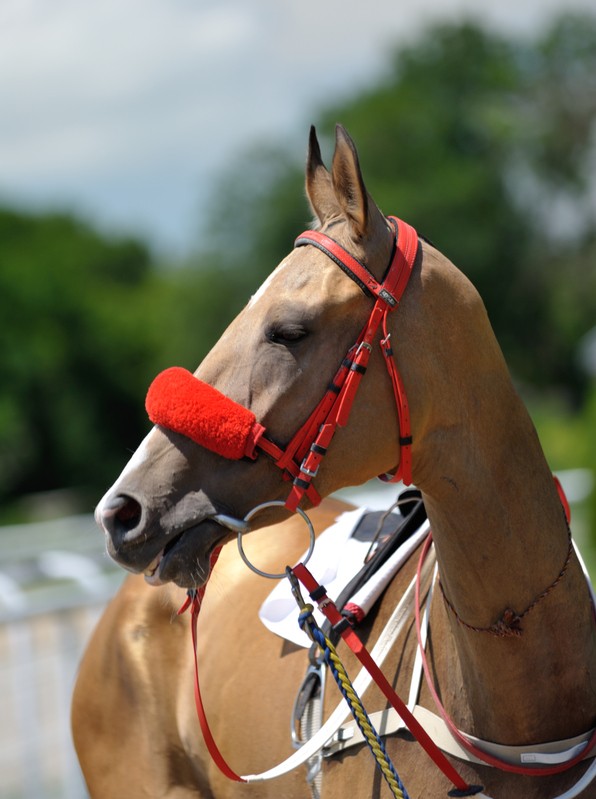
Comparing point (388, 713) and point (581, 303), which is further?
point (581, 303)

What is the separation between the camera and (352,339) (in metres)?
2.53

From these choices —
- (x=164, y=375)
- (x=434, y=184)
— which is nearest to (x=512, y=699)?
(x=164, y=375)

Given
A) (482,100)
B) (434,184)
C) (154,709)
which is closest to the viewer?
(154,709)

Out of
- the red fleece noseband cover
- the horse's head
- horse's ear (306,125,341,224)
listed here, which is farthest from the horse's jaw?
horse's ear (306,125,341,224)

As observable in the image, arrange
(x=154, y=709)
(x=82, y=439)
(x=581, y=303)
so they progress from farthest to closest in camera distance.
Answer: (x=581, y=303) → (x=82, y=439) → (x=154, y=709)

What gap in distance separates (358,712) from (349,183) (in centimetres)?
135

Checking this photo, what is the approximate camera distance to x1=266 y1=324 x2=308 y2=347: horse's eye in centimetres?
250

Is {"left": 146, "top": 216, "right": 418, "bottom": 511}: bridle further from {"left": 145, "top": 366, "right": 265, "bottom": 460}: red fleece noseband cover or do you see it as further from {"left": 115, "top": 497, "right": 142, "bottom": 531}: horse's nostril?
{"left": 115, "top": 497, "right": 142, "bottom": 531}: horse's nostril

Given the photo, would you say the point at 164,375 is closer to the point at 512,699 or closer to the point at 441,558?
the point at 441,558

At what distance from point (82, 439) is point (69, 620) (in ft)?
93.9

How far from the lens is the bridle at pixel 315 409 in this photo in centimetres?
242

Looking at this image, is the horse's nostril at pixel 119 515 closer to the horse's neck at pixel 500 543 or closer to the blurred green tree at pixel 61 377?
the horse's neck at pixel 500 543

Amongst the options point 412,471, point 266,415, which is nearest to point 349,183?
point 266,415

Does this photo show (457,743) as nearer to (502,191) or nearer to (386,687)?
(386,687)
